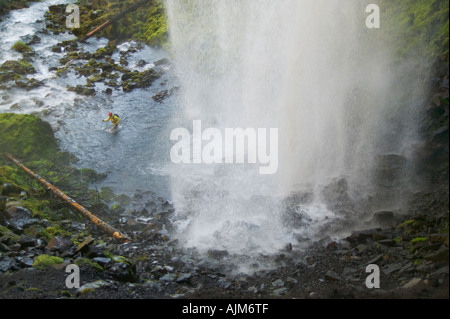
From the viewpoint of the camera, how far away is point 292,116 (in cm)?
1357

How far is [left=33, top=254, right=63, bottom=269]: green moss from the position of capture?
7.96m

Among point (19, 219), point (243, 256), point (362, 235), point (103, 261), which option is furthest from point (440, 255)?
point (19, 219)

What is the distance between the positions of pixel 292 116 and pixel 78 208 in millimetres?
7359

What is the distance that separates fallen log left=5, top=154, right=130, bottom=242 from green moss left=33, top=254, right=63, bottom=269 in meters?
1.95

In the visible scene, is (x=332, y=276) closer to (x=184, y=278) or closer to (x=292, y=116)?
(x=184, y=278)

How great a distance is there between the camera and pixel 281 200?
11.0 metres

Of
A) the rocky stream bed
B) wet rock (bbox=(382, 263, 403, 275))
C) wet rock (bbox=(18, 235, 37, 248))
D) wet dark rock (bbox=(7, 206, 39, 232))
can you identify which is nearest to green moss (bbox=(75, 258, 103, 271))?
the rocky stream bed

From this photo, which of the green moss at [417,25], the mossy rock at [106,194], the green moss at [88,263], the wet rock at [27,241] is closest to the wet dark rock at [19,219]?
the wet rock at [27,241]

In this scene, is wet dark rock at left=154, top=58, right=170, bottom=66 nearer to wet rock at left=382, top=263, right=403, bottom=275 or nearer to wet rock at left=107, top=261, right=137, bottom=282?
wet rock at left=107, top=261, right=137, bottom=282

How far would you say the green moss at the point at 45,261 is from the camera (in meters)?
7.96

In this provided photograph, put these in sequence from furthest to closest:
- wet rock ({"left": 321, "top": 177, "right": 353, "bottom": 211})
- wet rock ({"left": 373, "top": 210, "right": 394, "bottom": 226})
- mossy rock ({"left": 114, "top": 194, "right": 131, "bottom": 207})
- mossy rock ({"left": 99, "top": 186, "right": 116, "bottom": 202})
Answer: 1. mossy rock ({"left": 99, "top": 186, "right": 116, "bottom": 202})
2. mossy rock ({"left": 114, "top": 194, "right": 131, "bottom": 207})
3. wet rock ({"left": 321, "top": 177, "right": 353, "bottom": 211})
4. wet rock ({"left": 373, "top": 210, "right": 394, "bottom": 226})
